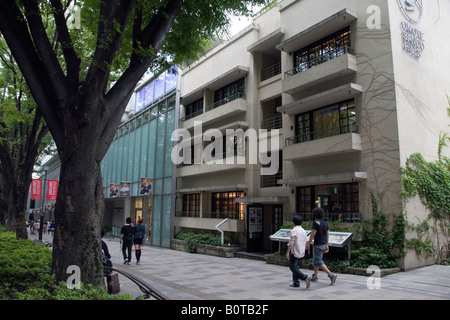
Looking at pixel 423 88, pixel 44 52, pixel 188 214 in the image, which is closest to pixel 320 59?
pixel 423 88

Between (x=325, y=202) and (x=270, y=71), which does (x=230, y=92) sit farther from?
(x=325, y=202)

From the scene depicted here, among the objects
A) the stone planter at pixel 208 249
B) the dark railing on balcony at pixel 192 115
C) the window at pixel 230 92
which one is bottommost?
the stone planter at pixel 208 249

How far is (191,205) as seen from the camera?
23500 millimetres

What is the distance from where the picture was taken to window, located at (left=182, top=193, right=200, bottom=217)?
22.8m

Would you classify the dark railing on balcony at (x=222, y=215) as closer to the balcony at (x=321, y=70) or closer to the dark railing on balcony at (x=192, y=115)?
the dark railing on balcony at (x=192, y=115)

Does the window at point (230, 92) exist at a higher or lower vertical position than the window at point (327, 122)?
higher

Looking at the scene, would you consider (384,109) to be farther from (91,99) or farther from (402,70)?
(91,99)

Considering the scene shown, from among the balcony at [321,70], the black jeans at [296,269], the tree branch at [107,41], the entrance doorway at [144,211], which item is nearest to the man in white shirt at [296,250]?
the black jeans at [296,269]

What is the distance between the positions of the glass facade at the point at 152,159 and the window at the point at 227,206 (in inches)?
134

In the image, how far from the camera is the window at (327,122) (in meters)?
14.2

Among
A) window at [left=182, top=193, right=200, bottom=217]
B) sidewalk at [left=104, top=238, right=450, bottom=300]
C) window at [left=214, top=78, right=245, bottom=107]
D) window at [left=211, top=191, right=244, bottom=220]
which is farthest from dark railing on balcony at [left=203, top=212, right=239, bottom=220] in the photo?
window at [left=214, top=78, right=245, bottom=107]

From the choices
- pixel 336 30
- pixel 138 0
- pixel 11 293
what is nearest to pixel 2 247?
pixel 11 293

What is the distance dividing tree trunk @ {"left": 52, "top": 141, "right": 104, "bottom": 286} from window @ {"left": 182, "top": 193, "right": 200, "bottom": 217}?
16108mm

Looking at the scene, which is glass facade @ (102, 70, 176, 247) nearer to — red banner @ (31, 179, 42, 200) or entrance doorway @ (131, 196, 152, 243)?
entrance doorway @ (131, 196, 152, 243)
